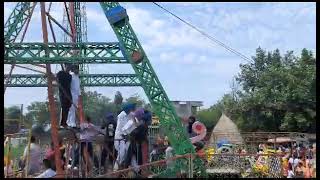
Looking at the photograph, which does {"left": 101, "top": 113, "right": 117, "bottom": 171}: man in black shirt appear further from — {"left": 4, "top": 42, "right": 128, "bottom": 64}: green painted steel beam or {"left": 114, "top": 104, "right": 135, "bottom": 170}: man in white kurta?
{"left": 4, "top": 42, "right": 128, "bottom": 64}: green painted steel beam

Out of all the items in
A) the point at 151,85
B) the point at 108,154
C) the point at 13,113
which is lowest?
the point at 108,154

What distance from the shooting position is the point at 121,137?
30.5ft

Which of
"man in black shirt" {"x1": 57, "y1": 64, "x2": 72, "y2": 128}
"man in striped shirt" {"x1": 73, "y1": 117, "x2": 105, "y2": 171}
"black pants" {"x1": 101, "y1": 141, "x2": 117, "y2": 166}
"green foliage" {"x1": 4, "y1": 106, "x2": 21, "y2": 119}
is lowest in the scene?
"black pants" {"x1": 101, "y1": 141, "x2": 117, "y2": 166}

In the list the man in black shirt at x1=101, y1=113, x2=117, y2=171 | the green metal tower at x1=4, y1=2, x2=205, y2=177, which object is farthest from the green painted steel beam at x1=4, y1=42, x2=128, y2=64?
the man in black shirt at x1=101, y1=113, x2=117, y2=171

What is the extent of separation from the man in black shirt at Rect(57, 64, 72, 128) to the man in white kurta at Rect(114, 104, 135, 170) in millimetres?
1020

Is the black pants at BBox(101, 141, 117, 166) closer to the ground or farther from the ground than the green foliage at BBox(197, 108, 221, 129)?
closer to the ground

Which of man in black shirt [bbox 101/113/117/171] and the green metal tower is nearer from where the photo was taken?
man in black shirt [bbox 101/113/117/171]

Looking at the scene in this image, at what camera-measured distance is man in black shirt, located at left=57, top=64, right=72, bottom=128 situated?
855 centimetres

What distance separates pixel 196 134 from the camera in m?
14.4

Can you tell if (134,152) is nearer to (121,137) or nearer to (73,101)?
(121,137)

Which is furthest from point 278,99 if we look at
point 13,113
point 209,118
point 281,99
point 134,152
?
point 13,113

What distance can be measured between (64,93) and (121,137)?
4.55 ft
